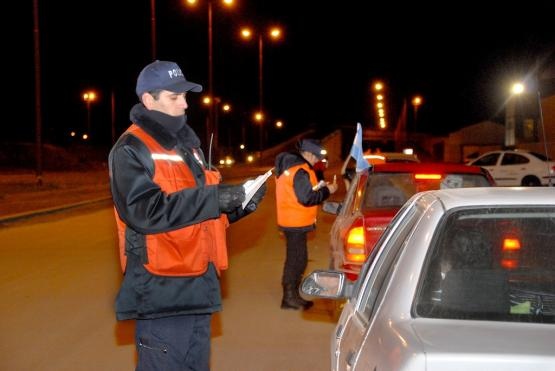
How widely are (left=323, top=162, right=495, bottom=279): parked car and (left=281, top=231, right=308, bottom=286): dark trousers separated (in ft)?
1.64

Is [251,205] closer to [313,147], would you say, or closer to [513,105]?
[313,147]

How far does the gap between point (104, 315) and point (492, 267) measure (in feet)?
20.7

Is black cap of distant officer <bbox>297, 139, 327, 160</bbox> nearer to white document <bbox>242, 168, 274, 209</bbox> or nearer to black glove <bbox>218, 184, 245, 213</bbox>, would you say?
white document <bbox>242, 168, 274, 209</bbox>

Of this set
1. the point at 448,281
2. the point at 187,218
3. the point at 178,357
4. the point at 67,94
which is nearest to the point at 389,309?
the point at 448,281

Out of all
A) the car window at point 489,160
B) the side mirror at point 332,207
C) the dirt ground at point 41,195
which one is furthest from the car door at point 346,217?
the car window at point 489,160

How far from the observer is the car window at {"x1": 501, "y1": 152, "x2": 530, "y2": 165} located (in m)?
29.4

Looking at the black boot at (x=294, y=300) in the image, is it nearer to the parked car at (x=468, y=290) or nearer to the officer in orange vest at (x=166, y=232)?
the officer in orange vest at (x=166, y=232)

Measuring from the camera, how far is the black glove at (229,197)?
3.81 meters

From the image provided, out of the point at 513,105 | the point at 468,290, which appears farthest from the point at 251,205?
the point at 513,105

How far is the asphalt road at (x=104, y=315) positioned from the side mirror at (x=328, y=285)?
2570mm

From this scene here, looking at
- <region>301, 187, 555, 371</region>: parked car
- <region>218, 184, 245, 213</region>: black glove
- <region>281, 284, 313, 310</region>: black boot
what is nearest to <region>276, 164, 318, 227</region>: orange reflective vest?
<region>281, 284, 313, 310</region>: black boot

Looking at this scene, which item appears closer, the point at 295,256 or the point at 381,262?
the point at 381,262

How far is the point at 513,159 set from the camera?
29750 mm

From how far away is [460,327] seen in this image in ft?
8.54
